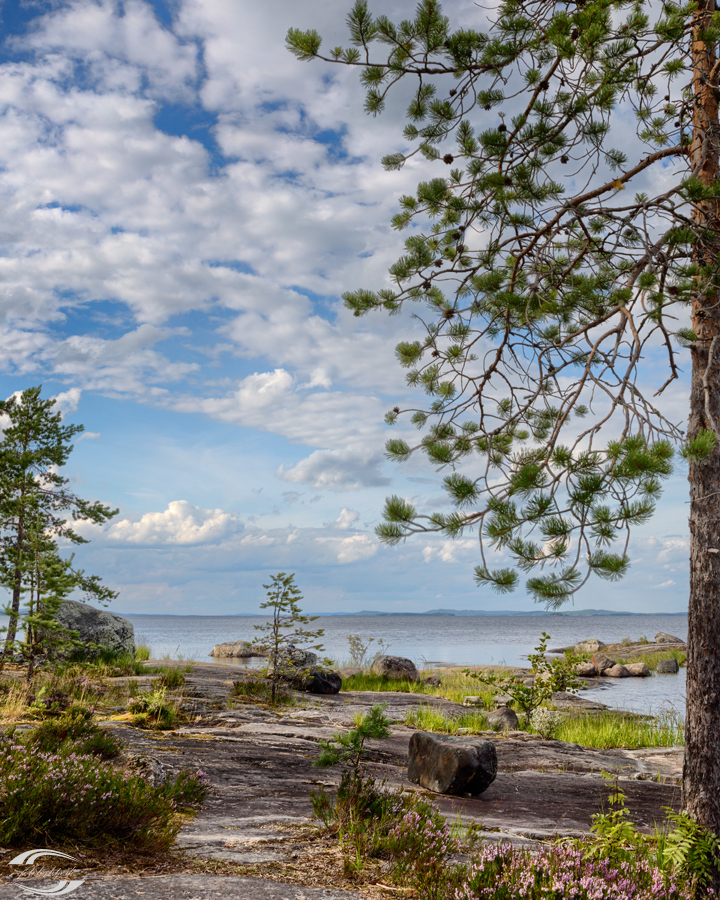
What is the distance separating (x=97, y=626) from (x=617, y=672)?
20.6m

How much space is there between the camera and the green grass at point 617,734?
10.3m

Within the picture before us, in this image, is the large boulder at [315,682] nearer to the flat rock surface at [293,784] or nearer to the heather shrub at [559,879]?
the flat rock surface at [293,784]

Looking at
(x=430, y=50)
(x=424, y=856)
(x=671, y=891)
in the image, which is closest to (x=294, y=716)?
(x=424, y=856)

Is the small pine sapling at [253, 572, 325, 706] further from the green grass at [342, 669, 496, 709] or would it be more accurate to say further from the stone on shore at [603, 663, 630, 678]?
the stone on shore at [603, 663, 630, 678]

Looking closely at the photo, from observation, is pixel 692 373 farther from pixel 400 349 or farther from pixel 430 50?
pixel 430 50

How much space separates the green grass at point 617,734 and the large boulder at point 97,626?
1026 cm

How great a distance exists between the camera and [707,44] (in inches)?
225

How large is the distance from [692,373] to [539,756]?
5635 millimetres

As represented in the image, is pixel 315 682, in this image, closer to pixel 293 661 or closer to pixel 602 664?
pixel 293 661

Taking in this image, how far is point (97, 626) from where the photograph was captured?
15656mm

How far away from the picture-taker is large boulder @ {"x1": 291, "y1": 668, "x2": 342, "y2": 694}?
12266 mm

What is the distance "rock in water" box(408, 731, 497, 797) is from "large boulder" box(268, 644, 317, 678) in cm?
516

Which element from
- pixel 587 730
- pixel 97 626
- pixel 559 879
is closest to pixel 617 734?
pixel 587 730

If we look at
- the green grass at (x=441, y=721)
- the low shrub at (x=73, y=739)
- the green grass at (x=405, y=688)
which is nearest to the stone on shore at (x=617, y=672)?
the green grass at (x=405, y=688)
